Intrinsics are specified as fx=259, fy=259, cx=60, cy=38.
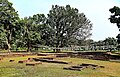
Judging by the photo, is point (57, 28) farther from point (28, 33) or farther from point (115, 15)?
point (115, 15)

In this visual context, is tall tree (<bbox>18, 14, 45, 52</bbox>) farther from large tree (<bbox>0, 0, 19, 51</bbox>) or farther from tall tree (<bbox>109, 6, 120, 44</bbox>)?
tall tree (<bbox>109, 6, 120, 44</bbox>)

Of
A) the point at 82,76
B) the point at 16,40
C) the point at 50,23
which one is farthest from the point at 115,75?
the point at 50,23

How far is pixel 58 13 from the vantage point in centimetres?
5053

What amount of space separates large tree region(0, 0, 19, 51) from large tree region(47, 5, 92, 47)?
1370cm

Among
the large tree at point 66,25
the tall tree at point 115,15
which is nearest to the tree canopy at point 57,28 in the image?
the large tree at point 66,25

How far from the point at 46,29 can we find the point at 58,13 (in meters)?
4.25

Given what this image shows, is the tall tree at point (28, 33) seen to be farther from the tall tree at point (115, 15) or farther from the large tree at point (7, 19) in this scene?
the tall tree at point (115, 15)

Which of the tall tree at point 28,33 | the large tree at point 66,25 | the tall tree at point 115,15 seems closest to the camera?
the tall tree at point 115,15

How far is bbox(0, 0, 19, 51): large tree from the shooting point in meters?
33.2

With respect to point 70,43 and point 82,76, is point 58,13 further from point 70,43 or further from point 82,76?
point 82,76

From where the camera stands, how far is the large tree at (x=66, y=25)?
49.9 metres

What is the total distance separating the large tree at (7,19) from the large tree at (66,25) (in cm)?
1370

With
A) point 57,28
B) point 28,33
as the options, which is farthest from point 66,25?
point 28,33

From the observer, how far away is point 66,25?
5100 centimetres
